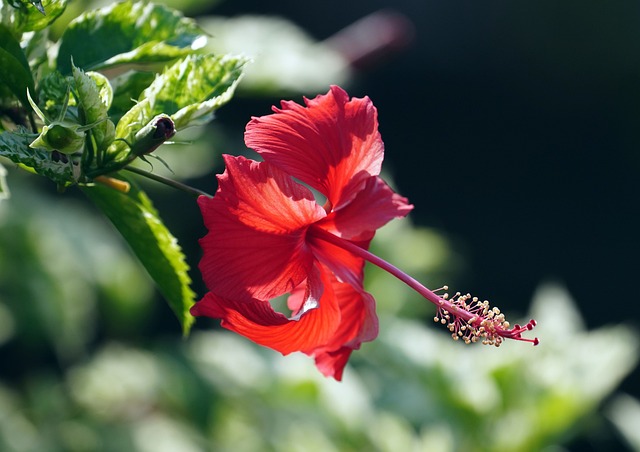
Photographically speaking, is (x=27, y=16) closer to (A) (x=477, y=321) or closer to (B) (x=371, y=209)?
(B) (x=371, y=209)

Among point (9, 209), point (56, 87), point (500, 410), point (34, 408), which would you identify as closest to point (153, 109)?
point (56, 87)

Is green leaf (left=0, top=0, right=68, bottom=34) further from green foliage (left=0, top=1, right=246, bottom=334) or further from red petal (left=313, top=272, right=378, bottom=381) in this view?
red petal (left=313, top=272, right=378, bottom=381)

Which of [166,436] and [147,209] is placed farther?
[166,436]

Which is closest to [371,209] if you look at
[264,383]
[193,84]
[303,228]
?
[303,228]

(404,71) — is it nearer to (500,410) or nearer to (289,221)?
(500,410)

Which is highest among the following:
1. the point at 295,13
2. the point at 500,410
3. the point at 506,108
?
the point at 500,410
